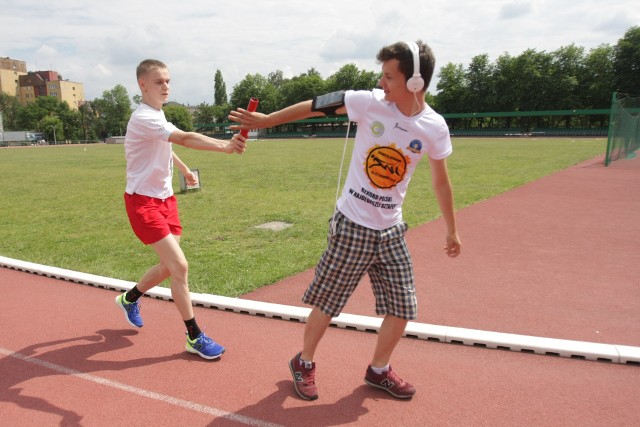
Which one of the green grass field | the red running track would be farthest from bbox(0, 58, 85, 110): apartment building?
the red running track

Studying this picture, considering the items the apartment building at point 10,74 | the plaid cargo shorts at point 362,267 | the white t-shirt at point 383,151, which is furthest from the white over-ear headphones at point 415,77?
the apartment building at point 10,74

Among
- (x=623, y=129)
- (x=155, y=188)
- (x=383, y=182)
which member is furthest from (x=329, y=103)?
(x=623, y=129)

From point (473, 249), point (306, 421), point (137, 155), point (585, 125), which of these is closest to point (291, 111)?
point (137, 155)

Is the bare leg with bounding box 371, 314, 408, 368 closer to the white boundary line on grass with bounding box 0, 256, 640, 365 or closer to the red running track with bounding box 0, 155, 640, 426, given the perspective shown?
the red running track with bounding box 0, 155, 640, 426

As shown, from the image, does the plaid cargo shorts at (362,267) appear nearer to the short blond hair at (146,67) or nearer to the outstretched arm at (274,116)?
the outstretched arm at (274,116)

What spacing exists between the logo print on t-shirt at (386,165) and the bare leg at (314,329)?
0.96 metres

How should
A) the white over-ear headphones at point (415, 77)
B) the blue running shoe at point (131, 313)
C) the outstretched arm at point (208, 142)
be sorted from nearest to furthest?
1. the white over-ear headphones at point (415, 77)
2. the outstretched arm at point (208, 142)
3. the blue running shoe at point (131, 313)

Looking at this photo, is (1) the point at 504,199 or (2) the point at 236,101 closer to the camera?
(1) the point at 504,199

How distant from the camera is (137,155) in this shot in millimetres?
3582

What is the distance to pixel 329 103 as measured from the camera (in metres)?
2.78

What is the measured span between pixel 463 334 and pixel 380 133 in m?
2.09

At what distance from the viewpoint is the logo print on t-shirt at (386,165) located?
9.05ft

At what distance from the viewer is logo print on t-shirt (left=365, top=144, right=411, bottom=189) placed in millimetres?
2760

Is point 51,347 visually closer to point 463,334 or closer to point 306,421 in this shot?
point 306,421
